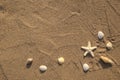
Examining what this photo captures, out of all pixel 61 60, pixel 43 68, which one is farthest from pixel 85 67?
pixel 43 68

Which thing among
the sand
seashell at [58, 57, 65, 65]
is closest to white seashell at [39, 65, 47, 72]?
the sand

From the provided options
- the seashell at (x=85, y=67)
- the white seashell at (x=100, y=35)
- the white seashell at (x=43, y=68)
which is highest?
the white seashell at (x=100, y=35)

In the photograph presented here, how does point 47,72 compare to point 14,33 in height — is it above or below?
below

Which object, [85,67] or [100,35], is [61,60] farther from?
[100,35]

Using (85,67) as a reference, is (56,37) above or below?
above

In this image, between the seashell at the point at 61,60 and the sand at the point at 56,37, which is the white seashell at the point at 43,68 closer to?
the sand at the point at 56,37

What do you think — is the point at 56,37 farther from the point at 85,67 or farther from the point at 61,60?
the point at 85,67

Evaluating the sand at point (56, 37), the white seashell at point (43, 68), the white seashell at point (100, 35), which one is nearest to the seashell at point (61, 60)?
the sand at point (56, 37)

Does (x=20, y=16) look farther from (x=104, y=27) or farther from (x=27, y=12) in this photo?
(x=104, y=27)

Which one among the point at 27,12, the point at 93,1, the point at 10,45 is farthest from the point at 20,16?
the point at 93,1
